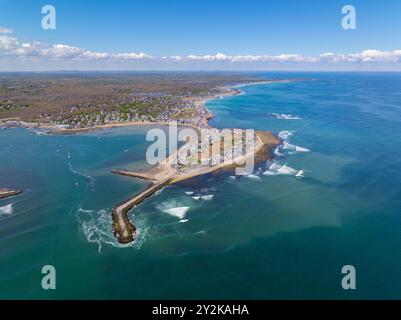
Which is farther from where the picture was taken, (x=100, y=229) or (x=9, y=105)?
(x=9, y=105)

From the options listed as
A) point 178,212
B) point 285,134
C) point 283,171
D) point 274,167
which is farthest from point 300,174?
point 285,134

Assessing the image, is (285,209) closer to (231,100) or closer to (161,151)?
(161,151)

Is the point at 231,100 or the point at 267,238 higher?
the point at 231,100

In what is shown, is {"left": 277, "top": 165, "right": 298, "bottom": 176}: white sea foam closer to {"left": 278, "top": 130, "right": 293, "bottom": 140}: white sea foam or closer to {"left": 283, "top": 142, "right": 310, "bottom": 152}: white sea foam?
{"left": 283, "top": 142, "right": 310, "bottom": 152}: white sea foam

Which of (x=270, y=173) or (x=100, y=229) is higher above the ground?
(x=270, y=173)

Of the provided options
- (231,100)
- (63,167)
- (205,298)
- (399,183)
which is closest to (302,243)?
(205,298)

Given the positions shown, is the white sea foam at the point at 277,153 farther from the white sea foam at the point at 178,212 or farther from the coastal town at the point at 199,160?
the white sea foam at the point at 178,212

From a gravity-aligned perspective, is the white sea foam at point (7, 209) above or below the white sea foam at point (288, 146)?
below

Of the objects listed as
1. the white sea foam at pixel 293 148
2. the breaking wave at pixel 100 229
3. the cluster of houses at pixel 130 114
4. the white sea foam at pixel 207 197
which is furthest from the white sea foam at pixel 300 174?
the cluster of houses at pixel 130 114

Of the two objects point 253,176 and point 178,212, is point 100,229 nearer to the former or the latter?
point 178,212
